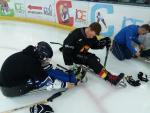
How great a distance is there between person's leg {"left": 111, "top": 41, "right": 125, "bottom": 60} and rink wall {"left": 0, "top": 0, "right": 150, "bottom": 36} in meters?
0.50

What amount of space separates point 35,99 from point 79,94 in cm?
49

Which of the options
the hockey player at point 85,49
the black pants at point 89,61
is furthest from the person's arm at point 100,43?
the black pants at point 89,61

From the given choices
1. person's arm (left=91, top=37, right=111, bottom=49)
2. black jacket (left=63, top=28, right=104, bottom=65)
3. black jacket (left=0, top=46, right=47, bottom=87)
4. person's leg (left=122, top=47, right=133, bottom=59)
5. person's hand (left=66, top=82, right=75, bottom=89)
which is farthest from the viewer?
person's leg (left=122, top=47, right=133, bottom=59)

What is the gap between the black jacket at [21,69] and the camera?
271cm

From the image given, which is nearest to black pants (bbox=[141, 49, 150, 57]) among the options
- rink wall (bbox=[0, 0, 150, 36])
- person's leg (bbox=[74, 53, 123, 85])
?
rink wall (bbox=[0, 0, 150, 36])

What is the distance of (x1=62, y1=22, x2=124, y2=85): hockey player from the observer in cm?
301

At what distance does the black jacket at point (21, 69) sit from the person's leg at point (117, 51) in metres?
1.28

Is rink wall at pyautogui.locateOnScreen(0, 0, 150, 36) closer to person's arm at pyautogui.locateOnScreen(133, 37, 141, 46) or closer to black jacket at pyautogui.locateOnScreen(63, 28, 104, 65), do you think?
person's arm at pyautogui.locateOnScreen(133, 37, 141, 46)

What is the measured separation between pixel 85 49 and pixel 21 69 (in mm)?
927

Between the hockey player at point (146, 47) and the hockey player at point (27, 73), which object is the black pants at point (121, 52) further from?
the hockey player at point (27, 73)

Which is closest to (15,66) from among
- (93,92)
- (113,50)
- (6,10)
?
(93,92)

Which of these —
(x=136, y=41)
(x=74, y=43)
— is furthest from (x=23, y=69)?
(x=136, y=41)

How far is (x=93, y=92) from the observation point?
9.87 ft

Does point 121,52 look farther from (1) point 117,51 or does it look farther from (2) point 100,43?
(2) point 100,43
